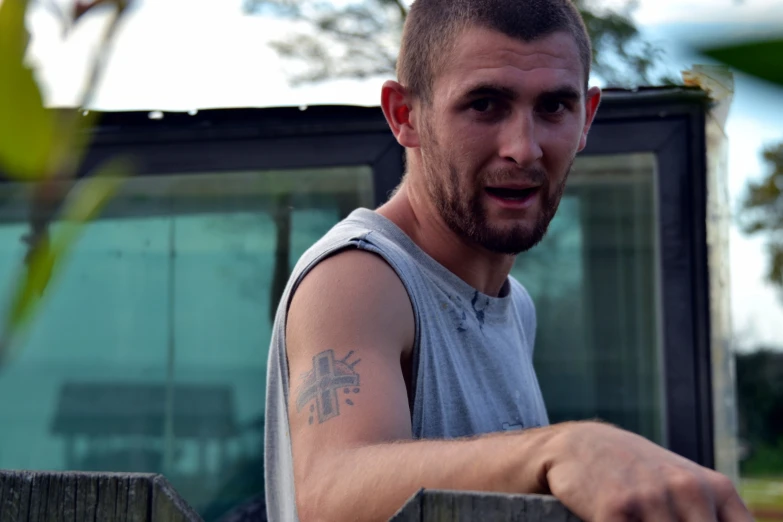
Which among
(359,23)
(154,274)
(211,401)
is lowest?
(211,401)

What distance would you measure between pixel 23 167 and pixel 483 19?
145cm

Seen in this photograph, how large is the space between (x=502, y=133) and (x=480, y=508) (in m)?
0.87

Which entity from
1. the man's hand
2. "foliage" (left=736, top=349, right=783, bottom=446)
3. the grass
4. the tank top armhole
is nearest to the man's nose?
the tank top armhole

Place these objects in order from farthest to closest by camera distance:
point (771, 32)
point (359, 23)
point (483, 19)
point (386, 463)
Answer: point (359, 23) → point (483, 19) → point (386, 463) → point (771, 32)

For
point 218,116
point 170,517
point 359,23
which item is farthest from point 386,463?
point 359,23

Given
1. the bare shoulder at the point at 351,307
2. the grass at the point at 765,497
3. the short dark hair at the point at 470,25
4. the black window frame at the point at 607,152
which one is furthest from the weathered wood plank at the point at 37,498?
the grass at the point at 765,497

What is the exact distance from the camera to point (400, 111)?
1.81 m

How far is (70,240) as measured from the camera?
31 centimetres

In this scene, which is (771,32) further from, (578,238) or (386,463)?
(578,238)

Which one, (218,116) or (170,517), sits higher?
(218,116)

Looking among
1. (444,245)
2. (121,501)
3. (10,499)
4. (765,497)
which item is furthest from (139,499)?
(765,497)

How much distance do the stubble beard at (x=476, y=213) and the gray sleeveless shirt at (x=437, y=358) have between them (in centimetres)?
8

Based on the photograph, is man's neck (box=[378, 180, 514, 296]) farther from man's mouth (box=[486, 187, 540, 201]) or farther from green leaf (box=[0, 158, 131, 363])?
green leaf (box=[0, 158, 131, 363])

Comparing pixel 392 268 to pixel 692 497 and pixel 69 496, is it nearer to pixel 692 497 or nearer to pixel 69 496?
pixel 69 496
